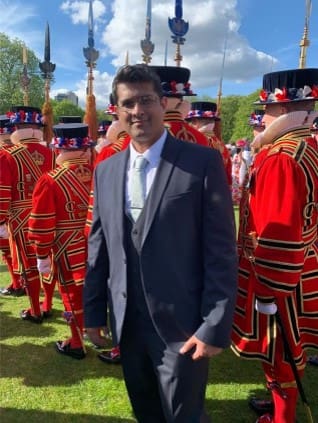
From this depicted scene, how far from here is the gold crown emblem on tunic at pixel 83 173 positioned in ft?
13.1

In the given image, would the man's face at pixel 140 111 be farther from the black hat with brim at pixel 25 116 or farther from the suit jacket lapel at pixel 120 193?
the black hat with brim at pixel 25 116

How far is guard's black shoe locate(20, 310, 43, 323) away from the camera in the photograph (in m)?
4.87

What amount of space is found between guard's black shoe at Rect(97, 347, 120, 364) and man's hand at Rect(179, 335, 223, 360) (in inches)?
88.3

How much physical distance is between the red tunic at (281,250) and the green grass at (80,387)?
851mm

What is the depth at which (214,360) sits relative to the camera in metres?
3.96

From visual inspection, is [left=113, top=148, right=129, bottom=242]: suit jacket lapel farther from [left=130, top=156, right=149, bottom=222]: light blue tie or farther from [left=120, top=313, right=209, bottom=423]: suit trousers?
[left=120, top=313, right=209, bottom=423]: suit trousers

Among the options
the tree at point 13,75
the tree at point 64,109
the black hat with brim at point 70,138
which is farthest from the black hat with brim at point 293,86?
the tree at point 64,109

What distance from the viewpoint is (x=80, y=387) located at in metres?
3.49

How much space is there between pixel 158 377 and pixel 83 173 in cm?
247

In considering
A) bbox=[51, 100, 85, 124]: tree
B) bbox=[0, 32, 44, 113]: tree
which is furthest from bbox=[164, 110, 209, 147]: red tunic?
bbox=[51, 100, 85, 124]: tree

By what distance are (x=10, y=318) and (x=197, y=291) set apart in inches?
153

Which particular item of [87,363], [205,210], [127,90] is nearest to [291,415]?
[205,210]

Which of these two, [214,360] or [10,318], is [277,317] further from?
[10,318]

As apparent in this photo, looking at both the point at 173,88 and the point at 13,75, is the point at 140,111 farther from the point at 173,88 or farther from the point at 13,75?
the point at 13,75
